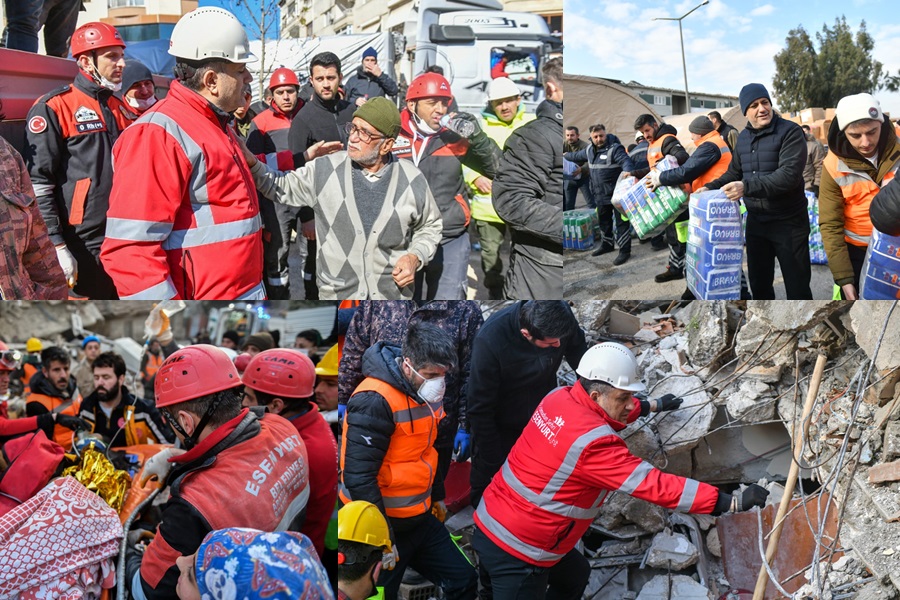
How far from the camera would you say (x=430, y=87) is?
11.3 ft

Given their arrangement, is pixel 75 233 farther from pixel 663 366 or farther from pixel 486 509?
pixel 663 366

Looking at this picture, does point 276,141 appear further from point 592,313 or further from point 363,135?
point 592,313

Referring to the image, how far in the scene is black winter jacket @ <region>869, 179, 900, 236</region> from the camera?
11.3 ft

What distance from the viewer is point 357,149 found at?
3492 mm

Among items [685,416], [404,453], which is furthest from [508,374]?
[685,416]

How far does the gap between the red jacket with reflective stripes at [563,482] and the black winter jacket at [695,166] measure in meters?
1.06

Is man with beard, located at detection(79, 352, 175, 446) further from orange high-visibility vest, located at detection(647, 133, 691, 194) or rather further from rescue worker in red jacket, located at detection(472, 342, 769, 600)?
orange high-visibility vest, located at detection(647, 133, 691, 194)

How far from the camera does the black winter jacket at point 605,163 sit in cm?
348

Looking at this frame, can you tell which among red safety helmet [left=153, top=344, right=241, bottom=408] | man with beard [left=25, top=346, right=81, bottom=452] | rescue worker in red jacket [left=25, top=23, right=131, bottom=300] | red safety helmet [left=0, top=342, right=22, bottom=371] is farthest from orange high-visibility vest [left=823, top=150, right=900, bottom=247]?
red safety helmet [left=0, top=342, right=22, bottom=371]

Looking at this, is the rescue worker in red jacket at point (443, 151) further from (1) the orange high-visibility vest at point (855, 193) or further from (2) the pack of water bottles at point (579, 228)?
(1) the orange high-visibility vest at point (855, 193)

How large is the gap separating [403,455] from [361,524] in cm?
33

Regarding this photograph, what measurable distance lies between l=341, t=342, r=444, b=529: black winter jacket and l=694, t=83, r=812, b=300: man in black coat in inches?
65.9

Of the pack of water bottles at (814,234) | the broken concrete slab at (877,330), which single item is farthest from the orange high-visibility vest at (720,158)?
the broken concrete slab at (877,330)

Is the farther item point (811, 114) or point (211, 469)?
point (811, 114)
